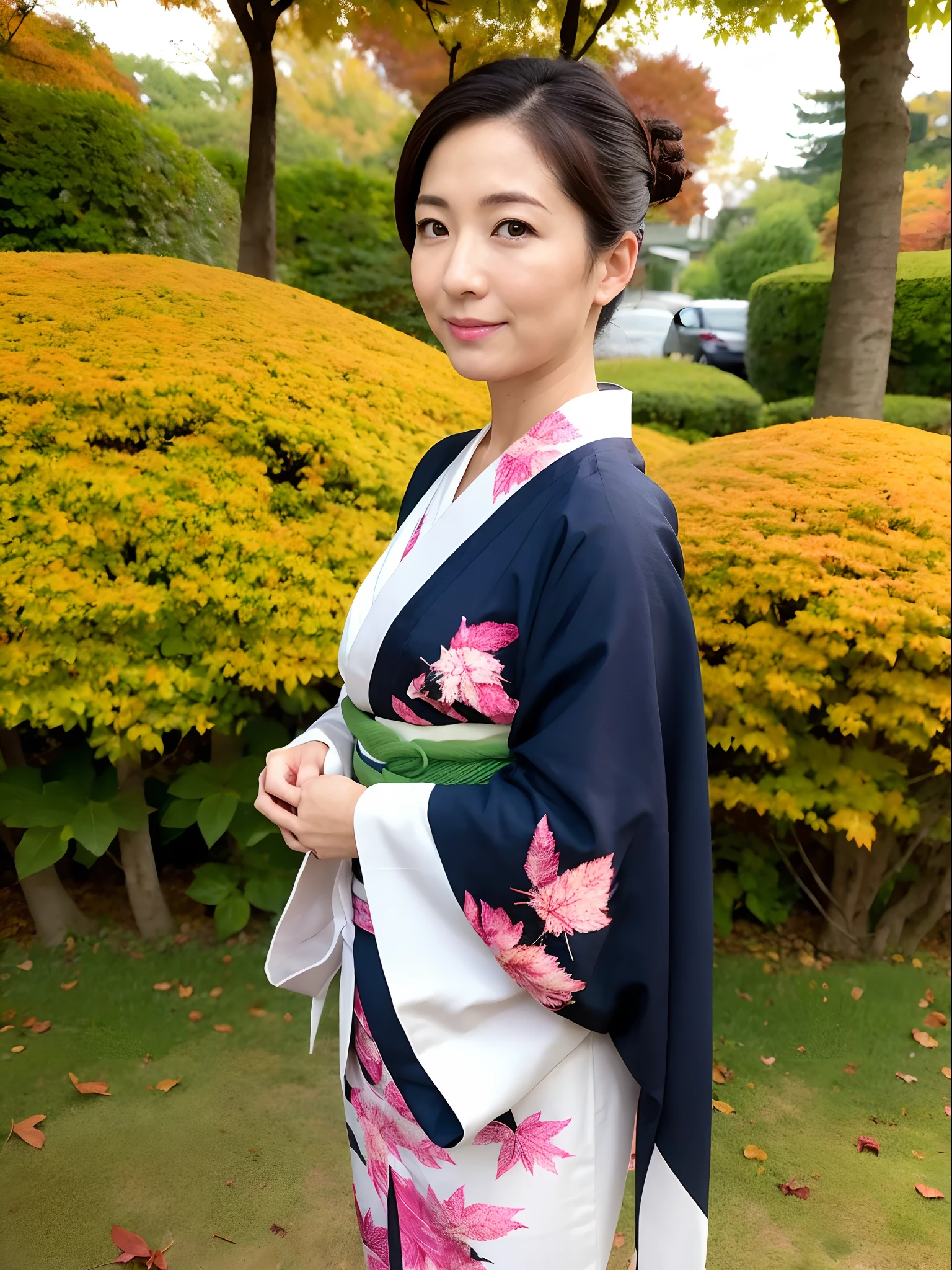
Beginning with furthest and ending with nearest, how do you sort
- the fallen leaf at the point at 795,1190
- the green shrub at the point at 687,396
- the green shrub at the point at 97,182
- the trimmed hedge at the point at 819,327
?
1. the green shrub at the point at 687,396
2. the trimmed hedge at the point at 819,327
3. the green shrub at the point at 97,182
4. the fallen leaf at the point at 795,1190

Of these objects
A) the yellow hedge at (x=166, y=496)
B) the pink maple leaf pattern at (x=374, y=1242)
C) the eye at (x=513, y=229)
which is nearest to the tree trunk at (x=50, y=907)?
the yellow hedge at (x=166, y=496)

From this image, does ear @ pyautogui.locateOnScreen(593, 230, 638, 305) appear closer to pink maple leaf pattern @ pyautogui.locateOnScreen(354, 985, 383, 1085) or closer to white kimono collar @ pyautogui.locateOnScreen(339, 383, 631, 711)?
white kimono collar @ pyautogui.locateOnScreen(339, 383, 631, 711)

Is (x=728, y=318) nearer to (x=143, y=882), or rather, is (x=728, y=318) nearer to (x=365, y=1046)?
(x=143, y=882)

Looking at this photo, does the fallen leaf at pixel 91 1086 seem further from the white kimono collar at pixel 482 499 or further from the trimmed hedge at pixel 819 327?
the trimmed hedge at pixel 819 327

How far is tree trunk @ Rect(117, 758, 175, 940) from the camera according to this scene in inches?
124

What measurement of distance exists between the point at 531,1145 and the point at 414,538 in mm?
997

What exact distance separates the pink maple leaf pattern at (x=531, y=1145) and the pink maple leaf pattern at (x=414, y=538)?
0.91 m

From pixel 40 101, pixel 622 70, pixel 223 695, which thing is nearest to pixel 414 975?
pixel 223 695

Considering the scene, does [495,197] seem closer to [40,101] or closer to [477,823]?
[477,823]

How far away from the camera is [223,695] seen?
2826 millimetres

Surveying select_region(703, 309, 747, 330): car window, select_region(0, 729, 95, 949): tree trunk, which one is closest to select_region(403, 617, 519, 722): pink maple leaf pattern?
select_region(0, 729, 95, 949): tree trunk

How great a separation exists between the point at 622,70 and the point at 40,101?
2115mm

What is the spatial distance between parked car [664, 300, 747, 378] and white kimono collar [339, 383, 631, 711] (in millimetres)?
2923

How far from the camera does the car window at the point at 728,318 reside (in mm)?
4164
